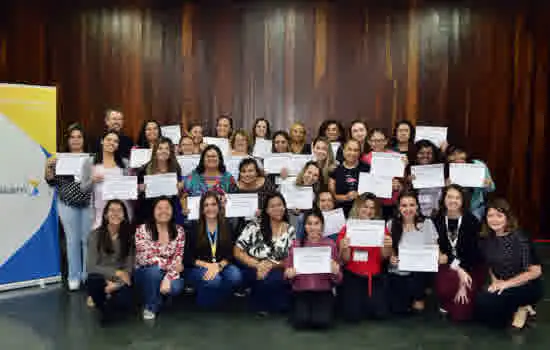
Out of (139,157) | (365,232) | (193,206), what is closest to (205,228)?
(193,206)

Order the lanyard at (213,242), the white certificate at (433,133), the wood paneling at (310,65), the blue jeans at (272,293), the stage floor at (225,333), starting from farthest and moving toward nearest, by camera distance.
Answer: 1. the wood paneling at (310,65)
2. the white certificate at (433,133)
3. the lanyard at (213,242)
4. the blue jeans at (272,293)
5. the stage floor at (225,333)

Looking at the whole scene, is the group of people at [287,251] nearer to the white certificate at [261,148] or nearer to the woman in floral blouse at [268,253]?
the woman in floral blouse at [268,253]

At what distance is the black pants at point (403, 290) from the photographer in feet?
13.8

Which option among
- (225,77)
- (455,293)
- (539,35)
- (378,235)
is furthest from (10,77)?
(539,35)

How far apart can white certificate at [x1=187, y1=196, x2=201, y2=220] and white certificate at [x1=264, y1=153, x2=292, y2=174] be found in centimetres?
84

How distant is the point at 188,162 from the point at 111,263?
1389mm

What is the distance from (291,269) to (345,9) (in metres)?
4.71

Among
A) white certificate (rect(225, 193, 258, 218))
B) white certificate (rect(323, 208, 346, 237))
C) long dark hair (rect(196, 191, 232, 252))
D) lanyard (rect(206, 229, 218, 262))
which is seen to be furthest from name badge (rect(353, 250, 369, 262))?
lanyard (rect(206, 229, 218, 262))

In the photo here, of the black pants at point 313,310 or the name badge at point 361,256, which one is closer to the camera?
the black pants at point 313,310

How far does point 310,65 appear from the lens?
24.0 ft

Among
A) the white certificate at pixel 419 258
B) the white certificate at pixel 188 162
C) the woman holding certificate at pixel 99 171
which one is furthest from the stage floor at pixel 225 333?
the white certificate at pixel 188 162

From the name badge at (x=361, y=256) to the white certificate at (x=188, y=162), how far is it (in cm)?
190

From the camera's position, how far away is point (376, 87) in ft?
23.7

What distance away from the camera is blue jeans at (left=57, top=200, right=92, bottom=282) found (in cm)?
480
